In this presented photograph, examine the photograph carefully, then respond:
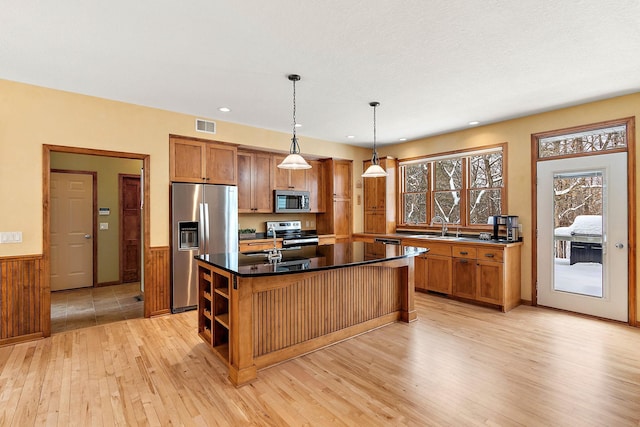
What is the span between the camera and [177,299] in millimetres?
4297

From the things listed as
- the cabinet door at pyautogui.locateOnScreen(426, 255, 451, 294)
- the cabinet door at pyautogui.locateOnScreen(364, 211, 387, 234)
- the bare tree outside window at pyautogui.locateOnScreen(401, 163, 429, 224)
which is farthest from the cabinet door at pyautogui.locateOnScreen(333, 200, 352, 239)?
the cabinet door at pyautogui.locateOnScreen(426, 255, 451, 294)

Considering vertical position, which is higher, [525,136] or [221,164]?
[525,136]

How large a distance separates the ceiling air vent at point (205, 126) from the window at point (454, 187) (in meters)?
3.60

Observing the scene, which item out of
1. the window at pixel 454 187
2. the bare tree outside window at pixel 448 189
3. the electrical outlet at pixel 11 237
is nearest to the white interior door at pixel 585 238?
the window at pixel 454 187

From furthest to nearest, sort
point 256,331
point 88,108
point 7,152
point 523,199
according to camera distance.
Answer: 1. point 523,199
2. point 88,108
3. point 7,152
4. point 256,331

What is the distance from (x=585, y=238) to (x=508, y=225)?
2.82 feet

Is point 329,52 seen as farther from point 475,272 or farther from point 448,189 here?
point 448,189

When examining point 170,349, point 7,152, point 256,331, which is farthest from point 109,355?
point 7,152

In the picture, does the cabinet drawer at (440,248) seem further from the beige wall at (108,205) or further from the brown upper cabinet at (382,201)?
the beige wall at (108,205)

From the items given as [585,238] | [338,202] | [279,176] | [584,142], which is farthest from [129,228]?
[584,142]

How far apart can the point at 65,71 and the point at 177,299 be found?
2833mm

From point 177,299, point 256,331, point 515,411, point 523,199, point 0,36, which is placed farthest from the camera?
point 523,199

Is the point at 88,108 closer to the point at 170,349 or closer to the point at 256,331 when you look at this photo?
the point at 170,349

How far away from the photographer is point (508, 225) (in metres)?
4.58
